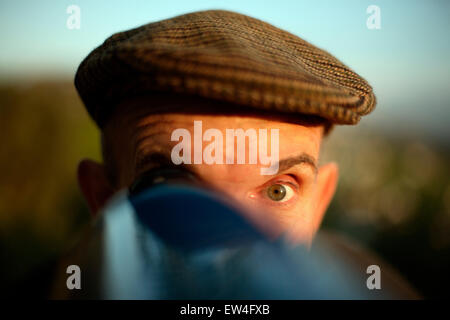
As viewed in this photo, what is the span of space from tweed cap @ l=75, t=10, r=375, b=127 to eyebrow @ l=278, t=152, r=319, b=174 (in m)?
0.16

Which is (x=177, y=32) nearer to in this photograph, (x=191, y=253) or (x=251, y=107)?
(x=251, y=107)

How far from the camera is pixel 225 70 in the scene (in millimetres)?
1049

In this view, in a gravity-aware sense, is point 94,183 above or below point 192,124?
below

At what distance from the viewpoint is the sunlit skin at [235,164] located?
1.17 m

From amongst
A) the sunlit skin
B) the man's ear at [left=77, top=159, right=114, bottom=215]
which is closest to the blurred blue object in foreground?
the sunlit skin

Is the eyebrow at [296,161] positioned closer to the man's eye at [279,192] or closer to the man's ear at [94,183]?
the man's eye at [279,192]

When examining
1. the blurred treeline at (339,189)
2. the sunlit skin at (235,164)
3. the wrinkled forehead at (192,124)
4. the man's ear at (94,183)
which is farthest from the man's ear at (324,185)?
the blurred treeline at (339,189)

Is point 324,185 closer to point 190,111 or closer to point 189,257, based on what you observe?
point 190,111

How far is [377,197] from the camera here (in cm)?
485

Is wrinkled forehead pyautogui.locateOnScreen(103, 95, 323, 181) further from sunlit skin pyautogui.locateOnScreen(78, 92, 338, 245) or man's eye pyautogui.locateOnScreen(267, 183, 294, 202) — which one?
man's eye pyautogui.locateOnScreen(267, 183, 294, 202)

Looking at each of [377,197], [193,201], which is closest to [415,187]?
[377,197]

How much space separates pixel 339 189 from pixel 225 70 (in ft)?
13.9

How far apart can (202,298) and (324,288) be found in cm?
26

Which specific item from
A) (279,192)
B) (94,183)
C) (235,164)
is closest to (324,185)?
(279,192)
